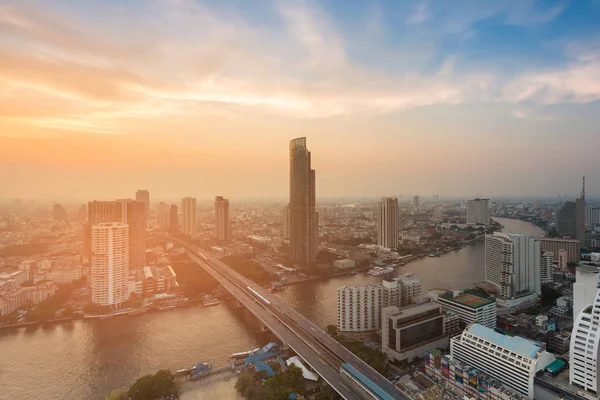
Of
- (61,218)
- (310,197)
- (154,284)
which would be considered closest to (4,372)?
(154,284)

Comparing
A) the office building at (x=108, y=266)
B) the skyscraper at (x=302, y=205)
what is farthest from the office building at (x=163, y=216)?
the office building at (x=108, y=266)

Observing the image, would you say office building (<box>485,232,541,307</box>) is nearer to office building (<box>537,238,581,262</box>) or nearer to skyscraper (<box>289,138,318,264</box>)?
office building (<box>537,238,581,262</box>)

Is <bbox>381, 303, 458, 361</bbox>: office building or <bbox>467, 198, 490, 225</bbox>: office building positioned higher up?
<bbox>467, 198, 490, 225</bbox>: office building

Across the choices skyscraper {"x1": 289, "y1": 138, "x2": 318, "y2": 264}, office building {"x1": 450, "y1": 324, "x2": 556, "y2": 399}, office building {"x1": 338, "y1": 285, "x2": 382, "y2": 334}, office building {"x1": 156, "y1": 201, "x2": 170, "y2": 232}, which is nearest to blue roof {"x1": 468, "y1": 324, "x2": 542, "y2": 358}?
office building {"x1": 450, "y1": 324, "x2": 556, "y2": 399}

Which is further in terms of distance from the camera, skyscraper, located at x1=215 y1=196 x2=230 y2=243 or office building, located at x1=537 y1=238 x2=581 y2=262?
skyscraper, located at x1=215 y1=196 x2=230 y2=243

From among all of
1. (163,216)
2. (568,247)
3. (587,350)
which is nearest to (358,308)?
(587,350)

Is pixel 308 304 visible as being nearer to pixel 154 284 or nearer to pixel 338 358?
pixel 338 358

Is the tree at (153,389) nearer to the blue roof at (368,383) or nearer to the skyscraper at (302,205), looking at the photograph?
the blue roof at (368,383)
